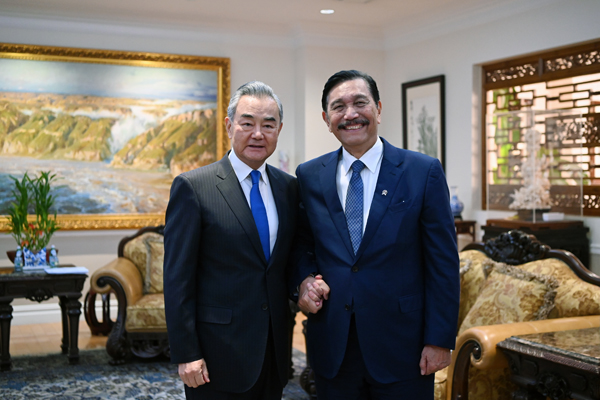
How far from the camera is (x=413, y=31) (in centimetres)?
705

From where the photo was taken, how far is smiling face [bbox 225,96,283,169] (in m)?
2.00

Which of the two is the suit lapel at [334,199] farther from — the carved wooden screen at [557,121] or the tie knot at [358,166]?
the carved wooden screen at [557,121]

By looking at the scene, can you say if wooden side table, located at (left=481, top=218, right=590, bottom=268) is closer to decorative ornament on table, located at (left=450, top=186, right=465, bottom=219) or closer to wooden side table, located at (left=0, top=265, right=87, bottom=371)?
decorative ornament on table, located at (left=450, top=186, right=465, bottom=219)

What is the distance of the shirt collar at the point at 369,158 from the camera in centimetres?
204

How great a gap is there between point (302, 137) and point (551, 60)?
9.30 ft

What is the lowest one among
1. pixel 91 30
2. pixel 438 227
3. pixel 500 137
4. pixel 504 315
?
pixel 504 315

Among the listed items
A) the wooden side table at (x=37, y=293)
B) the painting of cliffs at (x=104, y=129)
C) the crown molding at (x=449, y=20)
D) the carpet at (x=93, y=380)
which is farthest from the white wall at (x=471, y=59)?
the wooden side table at (x=37, y=293)

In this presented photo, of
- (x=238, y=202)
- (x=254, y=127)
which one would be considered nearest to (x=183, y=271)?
(x=238, y=202)

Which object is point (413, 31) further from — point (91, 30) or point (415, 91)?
point (91, 30)

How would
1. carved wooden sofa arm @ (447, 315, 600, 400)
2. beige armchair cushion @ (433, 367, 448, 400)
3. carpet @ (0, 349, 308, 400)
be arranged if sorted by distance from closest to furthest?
carved wooden sofa arm @ (447, 315, 600, 400), beige armchair cushion @ (433, 367, 448, 400), carpet @ (0, 349, 308, 400)

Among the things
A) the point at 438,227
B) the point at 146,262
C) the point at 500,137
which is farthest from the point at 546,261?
the point at 146,262

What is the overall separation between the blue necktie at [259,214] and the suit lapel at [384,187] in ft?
0.98

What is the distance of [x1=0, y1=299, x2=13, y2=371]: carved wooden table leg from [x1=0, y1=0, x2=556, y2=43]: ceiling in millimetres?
3096

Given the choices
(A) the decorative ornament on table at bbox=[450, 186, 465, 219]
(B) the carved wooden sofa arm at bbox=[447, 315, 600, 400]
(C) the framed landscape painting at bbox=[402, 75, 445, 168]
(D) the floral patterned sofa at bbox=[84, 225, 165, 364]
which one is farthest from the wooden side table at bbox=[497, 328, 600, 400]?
(C) the framed landscape painting at bbox=[402, 75, 445, 168]
